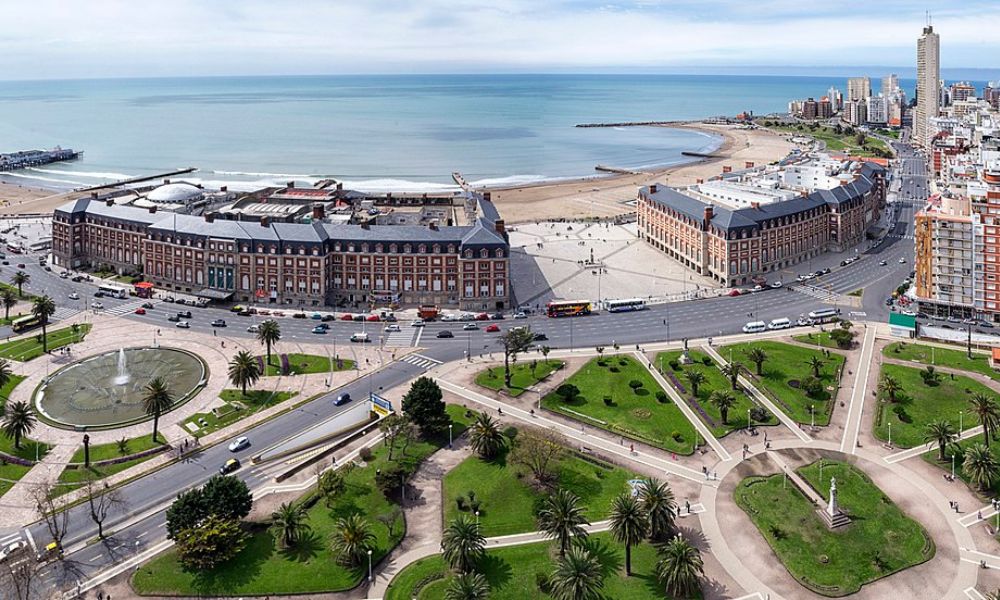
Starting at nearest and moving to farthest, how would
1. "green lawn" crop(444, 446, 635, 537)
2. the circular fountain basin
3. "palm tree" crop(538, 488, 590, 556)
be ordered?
"palm tree" crop(538, 488, 590, 556) < "green lawn" crop(444, 446, 635, 537) < the circular fountain basin

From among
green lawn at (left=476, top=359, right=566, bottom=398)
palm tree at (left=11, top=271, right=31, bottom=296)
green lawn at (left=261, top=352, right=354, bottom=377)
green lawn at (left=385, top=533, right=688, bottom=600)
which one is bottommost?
green lawn at (left=385, top=533, right=688, bottom=600)

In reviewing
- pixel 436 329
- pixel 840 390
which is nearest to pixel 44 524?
pixel 436 329

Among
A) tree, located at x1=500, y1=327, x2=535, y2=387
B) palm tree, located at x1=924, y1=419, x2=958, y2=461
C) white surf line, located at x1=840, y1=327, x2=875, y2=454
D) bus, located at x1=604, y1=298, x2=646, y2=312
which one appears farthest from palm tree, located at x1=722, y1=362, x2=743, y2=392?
bus, located at x1=604, y1=298, x2=646, y2=312

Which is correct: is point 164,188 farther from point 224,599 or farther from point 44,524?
point 224,599

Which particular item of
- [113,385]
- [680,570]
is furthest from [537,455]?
[113,385]

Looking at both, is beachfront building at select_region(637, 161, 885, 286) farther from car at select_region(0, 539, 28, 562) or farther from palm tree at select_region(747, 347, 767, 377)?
car at select_region(0, 539, 28, 562)
